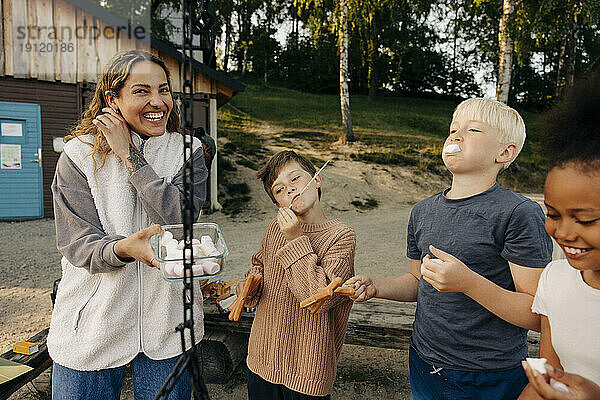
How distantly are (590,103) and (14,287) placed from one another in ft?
18.2

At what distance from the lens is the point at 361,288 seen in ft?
5.48

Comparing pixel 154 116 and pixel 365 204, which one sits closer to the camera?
pixel 154 116

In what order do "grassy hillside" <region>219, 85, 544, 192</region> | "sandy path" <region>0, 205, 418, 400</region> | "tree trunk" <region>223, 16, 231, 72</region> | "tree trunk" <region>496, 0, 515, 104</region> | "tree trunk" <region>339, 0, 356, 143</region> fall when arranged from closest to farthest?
"sandy path" <region>0, 205, 418, 400</region> → "tree trunk" <region>496, 0, 515, 104</region> → "tree trunk" <region>339, 0, 356, 143</region> → "grassy hillside" <region>219, 85, 544, 192</region> → "tree trunk" <region>223, 16, 231, 72</region>

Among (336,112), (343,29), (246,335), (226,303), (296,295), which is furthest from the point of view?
(336,112)

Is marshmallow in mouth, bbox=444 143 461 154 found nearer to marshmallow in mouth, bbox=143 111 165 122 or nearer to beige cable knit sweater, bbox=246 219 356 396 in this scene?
beige cable knit sweater, bbox=246 219 356 396

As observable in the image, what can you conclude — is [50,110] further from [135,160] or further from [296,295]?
[296,295]

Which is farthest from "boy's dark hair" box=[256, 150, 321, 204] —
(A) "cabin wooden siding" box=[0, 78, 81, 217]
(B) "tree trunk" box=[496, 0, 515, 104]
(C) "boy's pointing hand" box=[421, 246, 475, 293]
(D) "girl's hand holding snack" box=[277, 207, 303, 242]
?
(B) "tree trunk" box=[496, 0, 515, 104]

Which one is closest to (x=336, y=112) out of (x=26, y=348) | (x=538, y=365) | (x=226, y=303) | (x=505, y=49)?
(x=505, y=49)

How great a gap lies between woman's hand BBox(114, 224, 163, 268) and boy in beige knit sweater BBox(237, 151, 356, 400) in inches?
22.3

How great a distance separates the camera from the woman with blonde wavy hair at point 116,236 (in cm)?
155

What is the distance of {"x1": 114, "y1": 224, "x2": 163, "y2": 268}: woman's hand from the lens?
1.37 meters

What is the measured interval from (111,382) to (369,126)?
1794cm

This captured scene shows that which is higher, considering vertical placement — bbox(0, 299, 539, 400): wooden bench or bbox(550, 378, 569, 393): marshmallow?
bbox(550, 378, 569, 393): marshmallow

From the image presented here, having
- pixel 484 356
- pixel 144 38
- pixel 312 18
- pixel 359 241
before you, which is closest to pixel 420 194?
pixel 359 241
